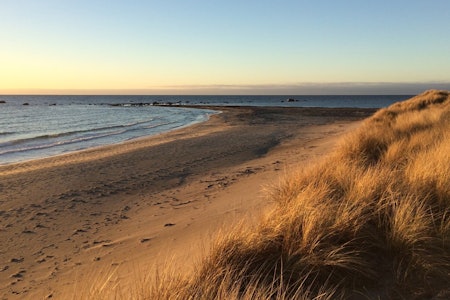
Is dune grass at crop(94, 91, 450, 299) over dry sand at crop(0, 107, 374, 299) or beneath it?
over

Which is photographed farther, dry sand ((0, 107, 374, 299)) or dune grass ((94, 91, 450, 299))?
dry sand ((0, 107, 374, 299))

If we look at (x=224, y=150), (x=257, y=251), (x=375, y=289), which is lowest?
(x=224, y=150)

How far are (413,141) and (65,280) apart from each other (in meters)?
7.99

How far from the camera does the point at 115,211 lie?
7746 mm

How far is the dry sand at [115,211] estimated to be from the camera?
4863 mm

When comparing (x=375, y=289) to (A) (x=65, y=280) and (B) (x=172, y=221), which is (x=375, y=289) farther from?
(B) (x=172, y=221)

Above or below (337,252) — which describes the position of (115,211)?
below

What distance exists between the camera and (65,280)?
188 inches

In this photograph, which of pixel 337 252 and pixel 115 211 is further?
pixel 115 211

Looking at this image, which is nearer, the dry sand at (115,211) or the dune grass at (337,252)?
the dune grass at (337,252)

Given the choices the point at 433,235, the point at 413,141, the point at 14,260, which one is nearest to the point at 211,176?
the point at 413,141

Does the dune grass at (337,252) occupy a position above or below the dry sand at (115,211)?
above

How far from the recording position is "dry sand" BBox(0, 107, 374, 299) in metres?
4.86

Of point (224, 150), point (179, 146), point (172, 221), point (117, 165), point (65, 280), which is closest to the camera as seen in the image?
point (65, 280)
